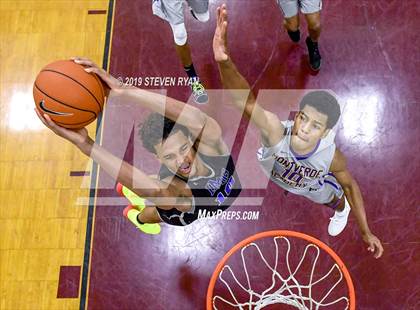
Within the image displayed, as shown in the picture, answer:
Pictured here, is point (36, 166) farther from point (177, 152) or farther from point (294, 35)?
point (294, 35)

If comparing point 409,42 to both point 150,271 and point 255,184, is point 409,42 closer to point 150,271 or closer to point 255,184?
point 255,184

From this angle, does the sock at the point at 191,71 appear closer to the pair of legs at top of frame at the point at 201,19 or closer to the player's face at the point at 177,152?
the pair of legs at top of frame at the point at 201,19

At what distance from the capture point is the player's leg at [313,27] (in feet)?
11.8

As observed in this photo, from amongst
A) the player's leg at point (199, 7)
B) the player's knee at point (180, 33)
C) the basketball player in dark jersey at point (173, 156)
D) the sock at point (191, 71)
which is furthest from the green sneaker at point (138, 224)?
the player's leg at point (199, 7)

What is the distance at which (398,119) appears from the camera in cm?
385

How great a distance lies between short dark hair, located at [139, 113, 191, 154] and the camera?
8.66 ft

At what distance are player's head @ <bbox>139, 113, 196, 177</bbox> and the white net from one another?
1026mm

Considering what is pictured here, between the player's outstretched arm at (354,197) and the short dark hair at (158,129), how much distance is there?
894 millimetres

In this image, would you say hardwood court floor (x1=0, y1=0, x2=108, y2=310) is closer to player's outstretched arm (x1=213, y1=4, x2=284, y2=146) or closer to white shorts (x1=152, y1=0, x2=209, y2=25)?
white shorts (x1=152, y1=0, x2=209, y2=25)

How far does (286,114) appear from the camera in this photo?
12.8 feet

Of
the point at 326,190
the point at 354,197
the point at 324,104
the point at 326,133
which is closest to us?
the point at 324,104

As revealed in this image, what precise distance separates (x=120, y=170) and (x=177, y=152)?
0.29 m

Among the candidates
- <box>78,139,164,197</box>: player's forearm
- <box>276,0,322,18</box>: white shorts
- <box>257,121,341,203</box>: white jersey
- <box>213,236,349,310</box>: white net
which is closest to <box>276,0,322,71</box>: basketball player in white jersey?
<box>276,0,322,18</box>: white shorts

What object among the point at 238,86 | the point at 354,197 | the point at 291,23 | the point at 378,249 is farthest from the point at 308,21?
the point at 378,249
